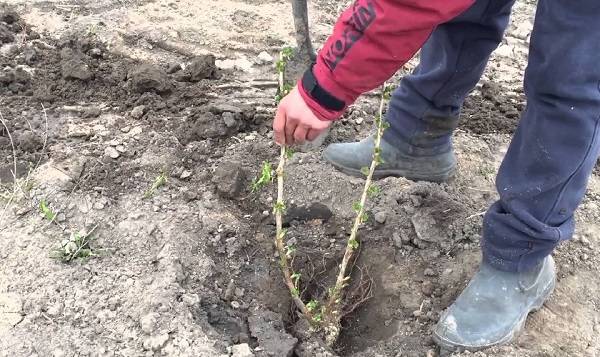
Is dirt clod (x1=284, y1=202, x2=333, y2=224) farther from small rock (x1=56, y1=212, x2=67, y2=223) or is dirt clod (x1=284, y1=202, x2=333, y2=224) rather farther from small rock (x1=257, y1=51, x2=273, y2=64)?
small rock (x1=257, y1=51, x2=273, y2=64)

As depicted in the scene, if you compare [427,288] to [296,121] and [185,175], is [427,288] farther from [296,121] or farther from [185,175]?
[185,175]

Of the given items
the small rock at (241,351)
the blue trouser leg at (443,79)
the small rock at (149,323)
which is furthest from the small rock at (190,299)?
the blue trouser leg at (443,79)

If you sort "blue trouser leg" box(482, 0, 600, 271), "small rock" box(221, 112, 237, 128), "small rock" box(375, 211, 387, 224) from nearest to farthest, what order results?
"blue trouser leg" box(482, 0, 600, 271), "small rock" box(375, 211, 387, 224), "small rock" box(221, 112, 237, 128)

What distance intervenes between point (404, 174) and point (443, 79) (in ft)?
1.62

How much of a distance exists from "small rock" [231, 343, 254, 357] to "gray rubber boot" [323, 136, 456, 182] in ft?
3.32

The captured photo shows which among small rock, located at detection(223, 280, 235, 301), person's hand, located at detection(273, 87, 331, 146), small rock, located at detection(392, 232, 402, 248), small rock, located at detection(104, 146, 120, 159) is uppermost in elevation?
person's hand, located at detection(273, 87, 331, 146)

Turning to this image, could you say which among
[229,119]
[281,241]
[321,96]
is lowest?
[229,119]

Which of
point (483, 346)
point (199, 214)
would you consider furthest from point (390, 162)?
point (483, 346)

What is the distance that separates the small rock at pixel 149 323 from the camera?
2.18 metres

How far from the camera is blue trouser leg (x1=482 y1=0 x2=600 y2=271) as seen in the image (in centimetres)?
183

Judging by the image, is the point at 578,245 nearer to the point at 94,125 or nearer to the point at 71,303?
the point at 71,303

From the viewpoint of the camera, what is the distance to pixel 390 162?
2.93 meters

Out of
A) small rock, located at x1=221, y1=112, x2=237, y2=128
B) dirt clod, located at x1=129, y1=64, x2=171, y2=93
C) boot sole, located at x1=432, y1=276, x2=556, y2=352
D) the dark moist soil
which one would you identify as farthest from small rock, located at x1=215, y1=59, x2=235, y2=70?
boot sole, located at x1=432, y1=276, x2=556, y2=352

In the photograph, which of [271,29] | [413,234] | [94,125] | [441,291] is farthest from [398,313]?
[271,29]
